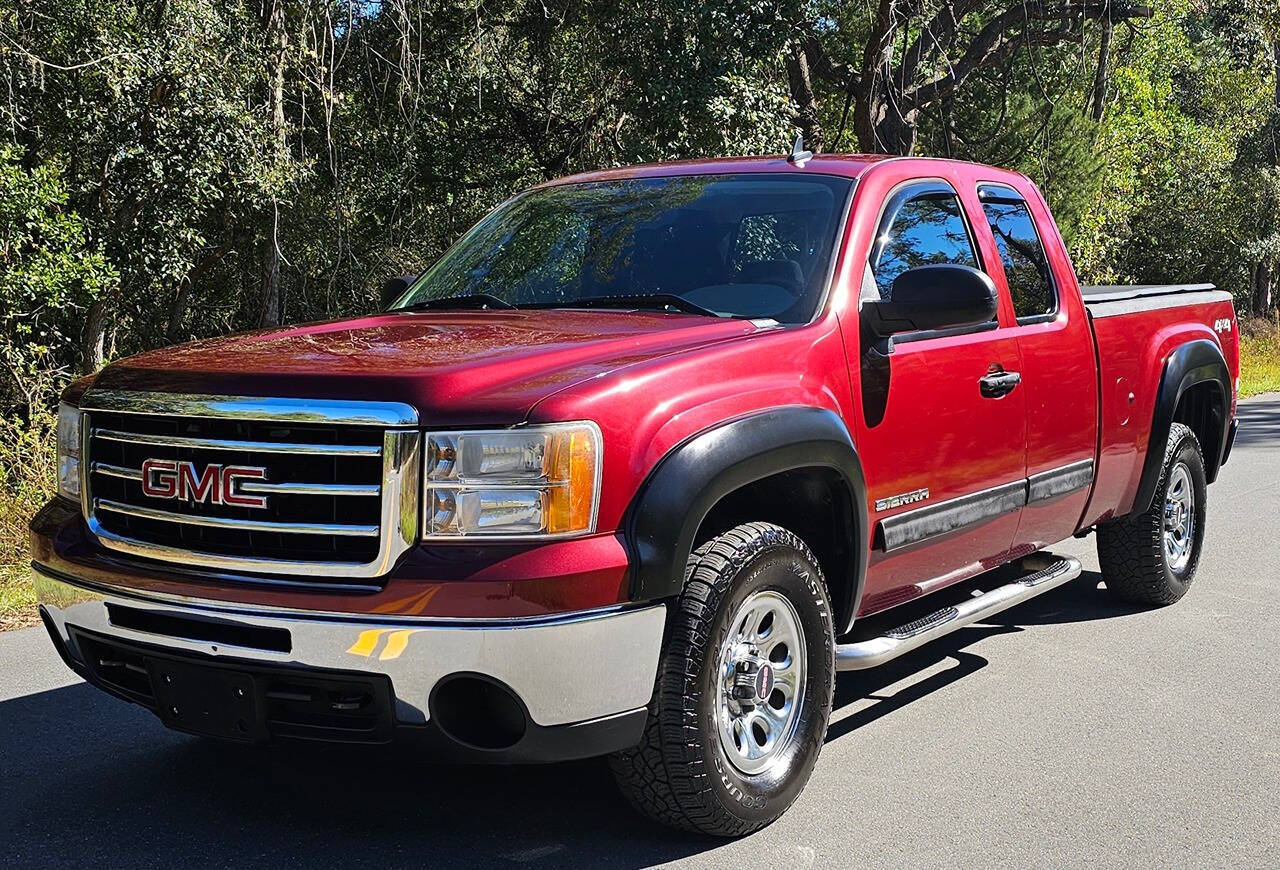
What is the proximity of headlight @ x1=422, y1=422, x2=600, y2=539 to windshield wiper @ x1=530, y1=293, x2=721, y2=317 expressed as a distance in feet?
3.90

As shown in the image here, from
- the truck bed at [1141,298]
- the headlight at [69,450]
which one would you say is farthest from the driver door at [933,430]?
the headlight at [69,450]

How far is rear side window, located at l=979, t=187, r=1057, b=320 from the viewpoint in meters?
5.45

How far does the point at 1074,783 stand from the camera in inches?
168

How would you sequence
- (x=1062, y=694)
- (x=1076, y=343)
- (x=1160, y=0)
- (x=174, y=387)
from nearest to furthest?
1. (x=174, y=387)
2. (x=1062, y=694)
3. (x=1076, y=343)
4. (x=1160, y=0)

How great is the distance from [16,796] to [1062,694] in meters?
3.67

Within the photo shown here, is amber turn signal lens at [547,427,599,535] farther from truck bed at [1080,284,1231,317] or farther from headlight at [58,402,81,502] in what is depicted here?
truck bed at [1080,284,1231,317]

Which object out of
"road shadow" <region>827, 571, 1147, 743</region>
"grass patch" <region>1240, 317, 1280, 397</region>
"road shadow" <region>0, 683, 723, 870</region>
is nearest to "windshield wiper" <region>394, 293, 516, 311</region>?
"road shadow" <region>0, 683, 723, 870</region>

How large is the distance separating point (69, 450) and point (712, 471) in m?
1.90

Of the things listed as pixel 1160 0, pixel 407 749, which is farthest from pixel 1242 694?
pixel 1160 0

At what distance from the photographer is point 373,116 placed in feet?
55.2

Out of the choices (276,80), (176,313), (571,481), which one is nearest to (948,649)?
(571,481)

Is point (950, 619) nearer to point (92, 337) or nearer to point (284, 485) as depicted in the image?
point (284, 485)

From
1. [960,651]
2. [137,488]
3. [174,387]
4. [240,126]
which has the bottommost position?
[960,651]

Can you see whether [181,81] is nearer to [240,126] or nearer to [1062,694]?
[240,126]
